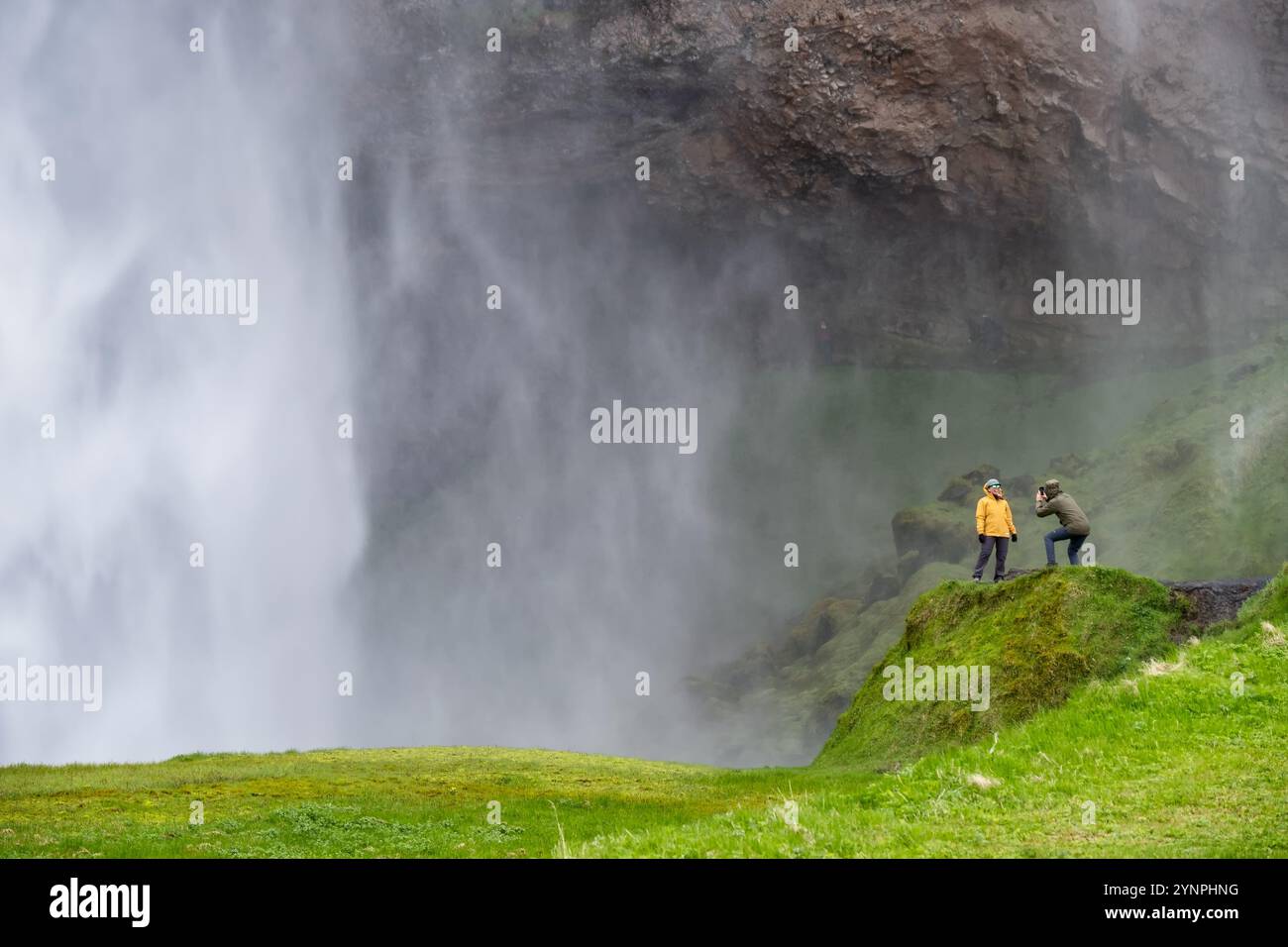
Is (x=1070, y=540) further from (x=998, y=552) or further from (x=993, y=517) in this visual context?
(x=998, y=552)

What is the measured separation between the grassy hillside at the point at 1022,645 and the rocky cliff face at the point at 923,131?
59.4 metres

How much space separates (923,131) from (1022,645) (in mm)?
65296

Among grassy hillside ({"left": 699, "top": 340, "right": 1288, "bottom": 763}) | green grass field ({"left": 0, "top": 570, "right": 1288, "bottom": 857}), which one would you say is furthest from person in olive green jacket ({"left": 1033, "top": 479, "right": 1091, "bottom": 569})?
grassy hillside ({"left": 699, "top": 340, "right": 1288, "bottom": 763})

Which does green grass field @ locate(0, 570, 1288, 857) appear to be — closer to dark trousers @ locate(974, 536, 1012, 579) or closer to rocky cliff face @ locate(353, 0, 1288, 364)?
dark trousers @ locate(974, 536, 1012, 579)

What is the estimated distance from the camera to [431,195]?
102 meters

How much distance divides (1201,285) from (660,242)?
4121 cm

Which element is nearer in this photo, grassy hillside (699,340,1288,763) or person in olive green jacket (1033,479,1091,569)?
person in olive green jacket (1033,479,1091,569)

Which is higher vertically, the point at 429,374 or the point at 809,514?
the point at 429,374

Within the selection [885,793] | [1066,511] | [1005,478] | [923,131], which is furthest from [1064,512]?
[1005,478]

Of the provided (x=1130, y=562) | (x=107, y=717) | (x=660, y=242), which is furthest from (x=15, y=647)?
(x=1130, y=562)

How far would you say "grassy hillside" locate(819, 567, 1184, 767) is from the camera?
2373 centimetres

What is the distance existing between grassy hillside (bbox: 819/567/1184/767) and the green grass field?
78mm

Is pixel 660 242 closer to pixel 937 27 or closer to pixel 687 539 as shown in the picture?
pixel 687 539
